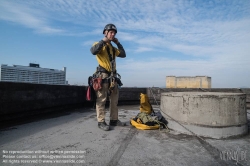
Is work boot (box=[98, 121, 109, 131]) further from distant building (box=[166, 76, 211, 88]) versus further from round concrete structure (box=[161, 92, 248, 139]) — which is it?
distant building (box=[166, 76, 211, 88])

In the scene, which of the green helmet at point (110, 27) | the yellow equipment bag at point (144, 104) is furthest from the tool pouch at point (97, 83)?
the yellow equipment bag at point (144, 104)

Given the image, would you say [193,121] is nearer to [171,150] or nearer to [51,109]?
[171,150]

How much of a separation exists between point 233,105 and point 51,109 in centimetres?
501

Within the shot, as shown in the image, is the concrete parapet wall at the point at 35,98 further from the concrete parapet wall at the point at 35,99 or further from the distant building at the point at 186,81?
the distant building at the point at 186,81

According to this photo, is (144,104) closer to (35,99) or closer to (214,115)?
(214,115)

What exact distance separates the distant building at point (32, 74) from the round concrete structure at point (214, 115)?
39.7 meters

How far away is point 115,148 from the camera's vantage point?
2.39 metres

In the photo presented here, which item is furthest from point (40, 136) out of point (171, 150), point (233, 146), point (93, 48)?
point (233, 146)

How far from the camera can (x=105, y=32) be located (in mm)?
3727

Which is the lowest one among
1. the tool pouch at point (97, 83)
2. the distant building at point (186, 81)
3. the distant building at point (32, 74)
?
the tool pouch at point (97, 83)

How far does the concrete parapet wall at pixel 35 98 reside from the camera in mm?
3644

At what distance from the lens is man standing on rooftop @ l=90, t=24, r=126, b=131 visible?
356 centimetres

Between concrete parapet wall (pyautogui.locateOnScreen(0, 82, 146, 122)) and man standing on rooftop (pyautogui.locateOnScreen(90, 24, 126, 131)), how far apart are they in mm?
2025

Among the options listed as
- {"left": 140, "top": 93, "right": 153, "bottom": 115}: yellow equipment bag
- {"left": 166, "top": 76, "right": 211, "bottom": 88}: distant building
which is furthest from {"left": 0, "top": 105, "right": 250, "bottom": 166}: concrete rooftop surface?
{"left": 166, "top": 76, "right": 211, "bottom": 88}: distant building
